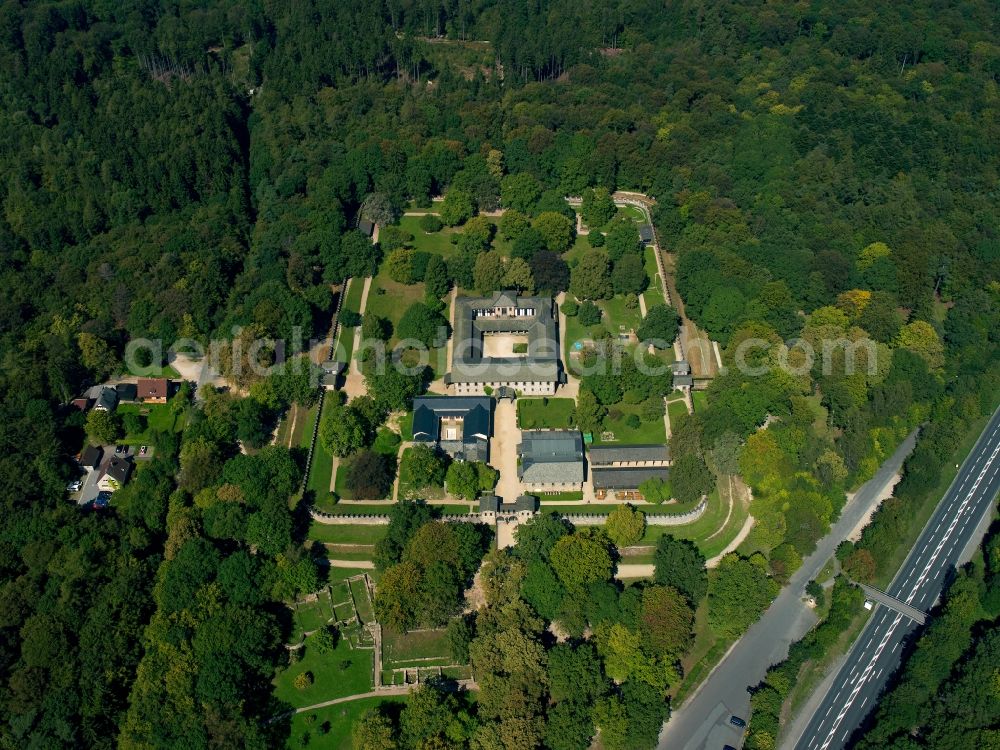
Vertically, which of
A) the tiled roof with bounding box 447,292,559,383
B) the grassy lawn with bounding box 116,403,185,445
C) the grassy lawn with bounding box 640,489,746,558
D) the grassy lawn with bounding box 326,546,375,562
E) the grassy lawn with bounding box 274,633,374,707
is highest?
the tiled roof with bounding box 447,292,559,383

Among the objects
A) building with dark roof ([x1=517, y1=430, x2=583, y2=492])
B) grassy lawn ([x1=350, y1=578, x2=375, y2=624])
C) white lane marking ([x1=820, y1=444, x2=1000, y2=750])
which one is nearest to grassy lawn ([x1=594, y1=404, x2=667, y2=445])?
building with dark roof ([x1=517, y1=430, x2=583, y2=492])

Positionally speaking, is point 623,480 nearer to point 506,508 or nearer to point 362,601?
point 506,508

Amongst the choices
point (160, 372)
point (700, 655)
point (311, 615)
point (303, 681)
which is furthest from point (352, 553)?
point (160, 372)

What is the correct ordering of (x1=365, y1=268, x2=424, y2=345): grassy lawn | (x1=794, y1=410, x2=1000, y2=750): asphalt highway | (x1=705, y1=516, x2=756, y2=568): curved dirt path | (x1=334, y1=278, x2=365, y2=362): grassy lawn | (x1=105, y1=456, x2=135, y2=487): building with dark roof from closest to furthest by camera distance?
(x1=794, y1=410, x2=1000, y2=750): asphalt highway < (x1=705, y1=516, x2=756, y2=568): curved dirt path < (x1=105, y1=456, x2=135, y2=487): building with dark roof < (x1=334, y1=278, x2=365, y2=362): grassy lawn < (x1=365, y1=268, x2=424, y2=345): grassy lawn

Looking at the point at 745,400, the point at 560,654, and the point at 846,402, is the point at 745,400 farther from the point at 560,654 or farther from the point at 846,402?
the point at 560,654

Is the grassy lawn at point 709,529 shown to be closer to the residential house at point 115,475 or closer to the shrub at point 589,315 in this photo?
the shrub at point 589,315

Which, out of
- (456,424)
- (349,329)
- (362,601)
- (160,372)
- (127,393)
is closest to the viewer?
(362,601)

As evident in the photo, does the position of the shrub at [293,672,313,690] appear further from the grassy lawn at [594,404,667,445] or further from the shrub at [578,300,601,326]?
the shrub at [578,300,601,326]
